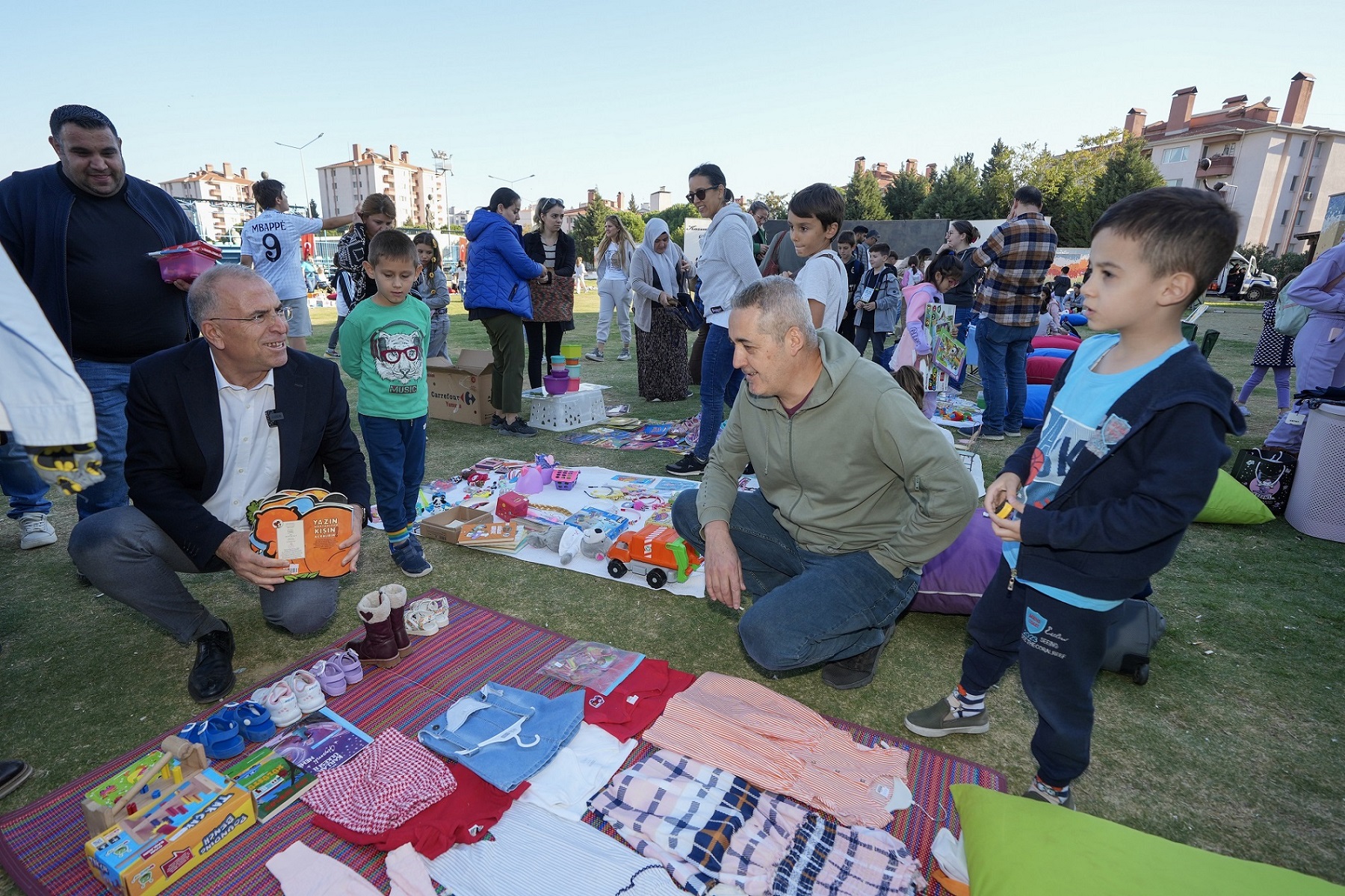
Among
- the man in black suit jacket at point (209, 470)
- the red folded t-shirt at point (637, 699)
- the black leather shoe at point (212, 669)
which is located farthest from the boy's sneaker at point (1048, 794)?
the black leather shoe at point (212, 669)

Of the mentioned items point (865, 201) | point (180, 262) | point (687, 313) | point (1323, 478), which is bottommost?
point (1323, 478)

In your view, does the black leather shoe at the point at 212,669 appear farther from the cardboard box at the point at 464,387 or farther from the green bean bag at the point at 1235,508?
the green bean bag at the point at 1235,508

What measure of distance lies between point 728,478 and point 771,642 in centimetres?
79

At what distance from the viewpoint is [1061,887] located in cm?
152

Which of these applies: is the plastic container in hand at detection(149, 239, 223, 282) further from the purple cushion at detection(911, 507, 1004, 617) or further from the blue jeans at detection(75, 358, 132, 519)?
the purple cushion at detection(911, 507, 1004, 617)

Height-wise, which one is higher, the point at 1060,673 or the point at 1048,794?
→ the point at 1060,673

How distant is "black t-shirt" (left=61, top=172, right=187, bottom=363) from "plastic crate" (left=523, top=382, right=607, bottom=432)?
342 cm

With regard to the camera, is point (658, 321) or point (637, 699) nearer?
point (637, 699)

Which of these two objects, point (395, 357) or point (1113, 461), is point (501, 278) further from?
point (1113, 461)

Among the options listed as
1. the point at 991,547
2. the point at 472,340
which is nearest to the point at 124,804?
the point at 991,547

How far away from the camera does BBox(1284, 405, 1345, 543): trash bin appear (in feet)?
13.0

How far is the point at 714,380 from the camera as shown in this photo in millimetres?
4902

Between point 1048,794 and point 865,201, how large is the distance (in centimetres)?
3924

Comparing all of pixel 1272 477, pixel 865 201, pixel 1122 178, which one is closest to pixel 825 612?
pixel 1272 477
